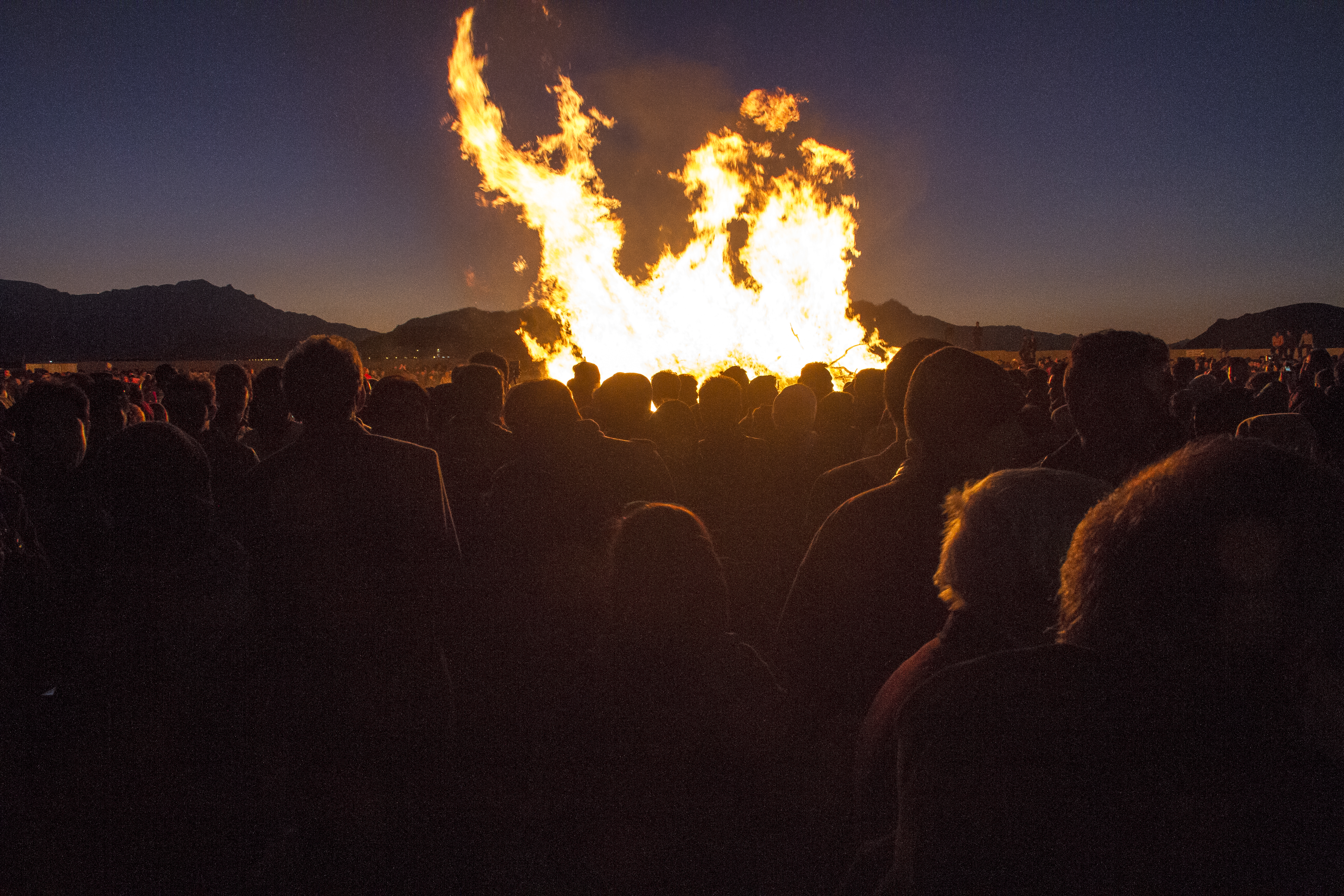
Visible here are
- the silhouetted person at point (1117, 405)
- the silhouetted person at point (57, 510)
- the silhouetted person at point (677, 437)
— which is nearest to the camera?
the silhouetted person at point (1117, 405)

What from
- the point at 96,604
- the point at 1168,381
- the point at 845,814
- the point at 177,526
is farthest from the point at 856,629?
the point at 1168,381

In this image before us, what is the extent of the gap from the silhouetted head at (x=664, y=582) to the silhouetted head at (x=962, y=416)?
1.12 meters

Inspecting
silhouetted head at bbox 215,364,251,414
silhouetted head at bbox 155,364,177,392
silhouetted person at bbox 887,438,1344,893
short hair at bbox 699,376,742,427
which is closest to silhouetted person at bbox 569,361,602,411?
short hair at bbox 699,376,742,427

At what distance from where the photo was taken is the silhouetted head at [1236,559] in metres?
1.05

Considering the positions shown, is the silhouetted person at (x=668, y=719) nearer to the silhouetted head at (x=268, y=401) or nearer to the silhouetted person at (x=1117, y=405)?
the silhouetted person at (x=1117, y=405)

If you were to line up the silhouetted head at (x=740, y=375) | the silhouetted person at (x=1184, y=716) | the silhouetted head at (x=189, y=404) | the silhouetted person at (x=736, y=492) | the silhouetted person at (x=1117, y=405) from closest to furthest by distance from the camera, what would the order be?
1. the silhouetted person at (x=1184, y=716)
2. the silhouetted person at (x=1117, y=405)
3. the silhouetted person at (x=736, y=492)
4. the silhouetted head at (x=189, y=404)
5. the silhouetted head at (x=740, y=375)

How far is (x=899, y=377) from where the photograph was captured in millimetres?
3420

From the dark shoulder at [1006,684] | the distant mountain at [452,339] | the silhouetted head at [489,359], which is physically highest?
the distant mountain at [452,339]

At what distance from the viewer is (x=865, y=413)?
598 cm

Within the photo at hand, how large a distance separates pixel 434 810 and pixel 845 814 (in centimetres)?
215

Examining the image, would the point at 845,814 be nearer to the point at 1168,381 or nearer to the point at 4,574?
the point at 4,574

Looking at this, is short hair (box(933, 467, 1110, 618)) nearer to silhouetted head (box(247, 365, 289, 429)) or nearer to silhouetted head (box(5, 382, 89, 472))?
silhouetted head (box(247, 365, 289, 429))

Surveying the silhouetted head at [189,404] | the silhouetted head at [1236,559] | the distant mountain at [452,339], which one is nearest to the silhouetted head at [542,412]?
the silhouetted head at [1236,559]

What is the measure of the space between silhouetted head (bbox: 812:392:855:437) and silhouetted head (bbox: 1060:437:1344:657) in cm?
469
